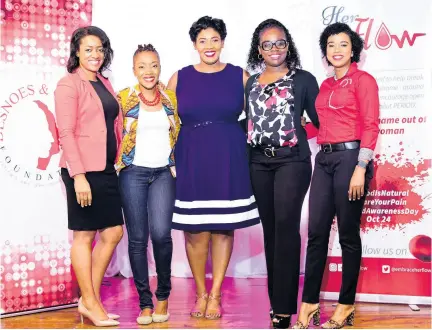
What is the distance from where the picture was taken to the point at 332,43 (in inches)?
132

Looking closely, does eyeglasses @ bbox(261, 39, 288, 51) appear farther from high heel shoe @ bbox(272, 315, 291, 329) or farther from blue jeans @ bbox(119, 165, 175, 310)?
high heel shoe @ bbox(272, 315, 291, 329)

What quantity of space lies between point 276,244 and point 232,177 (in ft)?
1.54

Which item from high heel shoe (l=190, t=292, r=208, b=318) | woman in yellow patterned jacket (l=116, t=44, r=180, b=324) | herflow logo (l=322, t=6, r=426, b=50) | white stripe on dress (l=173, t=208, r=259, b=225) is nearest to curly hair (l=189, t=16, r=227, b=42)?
woman in yellow patterned jacket (l=116, t=44, r=180, b=324)

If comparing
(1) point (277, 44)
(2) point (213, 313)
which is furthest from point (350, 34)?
(2) point (213, 313)

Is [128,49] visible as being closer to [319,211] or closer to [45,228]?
[45,228]

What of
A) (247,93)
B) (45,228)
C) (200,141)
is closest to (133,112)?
(200,141)

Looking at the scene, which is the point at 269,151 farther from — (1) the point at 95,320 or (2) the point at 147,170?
(1) the point at 95,320

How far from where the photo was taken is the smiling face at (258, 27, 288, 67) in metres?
3.42

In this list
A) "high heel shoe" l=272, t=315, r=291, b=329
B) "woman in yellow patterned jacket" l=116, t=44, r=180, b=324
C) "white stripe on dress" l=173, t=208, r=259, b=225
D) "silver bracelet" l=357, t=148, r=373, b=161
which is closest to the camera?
"silver bracelet" l=357, t=148, r=373, b=161

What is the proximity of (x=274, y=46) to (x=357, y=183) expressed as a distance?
878 mm

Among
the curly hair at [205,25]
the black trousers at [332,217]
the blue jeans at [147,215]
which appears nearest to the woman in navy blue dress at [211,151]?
the curly hair at [205,25]

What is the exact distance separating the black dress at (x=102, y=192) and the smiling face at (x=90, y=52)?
0.32 feet

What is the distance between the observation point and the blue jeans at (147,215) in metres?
3.49

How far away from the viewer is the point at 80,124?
335 cm
